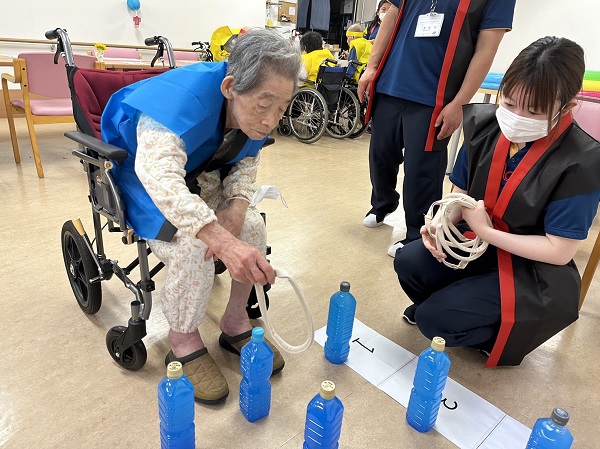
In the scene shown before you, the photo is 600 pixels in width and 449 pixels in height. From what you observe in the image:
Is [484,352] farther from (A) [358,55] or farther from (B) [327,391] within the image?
(A) [358,55]

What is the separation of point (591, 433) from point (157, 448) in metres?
1.14

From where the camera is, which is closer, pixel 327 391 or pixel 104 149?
pixel 327 391

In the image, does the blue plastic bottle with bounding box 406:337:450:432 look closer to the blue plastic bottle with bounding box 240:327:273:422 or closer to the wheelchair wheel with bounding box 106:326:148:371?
the blue plastic bottle with bounding box 240:327:273:422

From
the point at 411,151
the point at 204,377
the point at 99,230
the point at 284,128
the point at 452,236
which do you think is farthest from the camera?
the point at 284,128

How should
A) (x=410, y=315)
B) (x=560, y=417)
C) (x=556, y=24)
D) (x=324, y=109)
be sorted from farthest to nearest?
(x=556, y=24), (x=324, y=109), (x=410, y=315), (x=560, y=417)

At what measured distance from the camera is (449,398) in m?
1.22

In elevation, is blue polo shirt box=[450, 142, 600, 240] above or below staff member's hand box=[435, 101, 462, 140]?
below

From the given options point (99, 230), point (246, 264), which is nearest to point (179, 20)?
point (99, 230)

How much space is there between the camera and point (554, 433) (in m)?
0.81

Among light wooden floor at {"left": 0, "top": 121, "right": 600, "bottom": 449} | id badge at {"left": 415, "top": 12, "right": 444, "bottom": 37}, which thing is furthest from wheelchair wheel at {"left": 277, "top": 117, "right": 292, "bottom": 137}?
id badge at {"left": 415, "top": 12, "right": 444, "bottom": 37}

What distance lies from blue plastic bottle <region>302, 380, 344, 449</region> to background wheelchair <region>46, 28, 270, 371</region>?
536 mm

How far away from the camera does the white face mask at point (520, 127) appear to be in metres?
1.07

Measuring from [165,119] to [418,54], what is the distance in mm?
1188

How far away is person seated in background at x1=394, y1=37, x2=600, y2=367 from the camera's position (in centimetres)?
105
